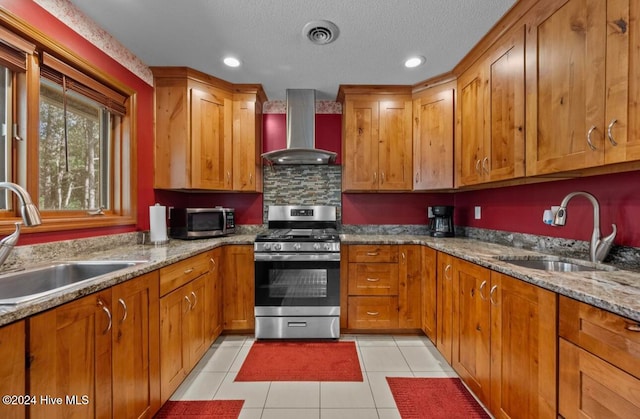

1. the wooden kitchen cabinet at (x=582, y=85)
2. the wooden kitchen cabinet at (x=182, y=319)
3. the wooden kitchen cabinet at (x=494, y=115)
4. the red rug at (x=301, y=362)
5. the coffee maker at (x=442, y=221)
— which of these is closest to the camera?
the wooden kitchen cabinet at (x=582, y=85)

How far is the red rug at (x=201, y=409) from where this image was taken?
1.53m

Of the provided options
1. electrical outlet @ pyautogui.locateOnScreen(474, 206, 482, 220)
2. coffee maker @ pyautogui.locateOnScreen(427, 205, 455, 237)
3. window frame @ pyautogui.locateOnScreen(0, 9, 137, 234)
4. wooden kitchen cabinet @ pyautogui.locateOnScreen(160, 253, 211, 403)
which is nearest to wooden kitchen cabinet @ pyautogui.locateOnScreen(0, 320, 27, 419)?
wooden kitchen cabinet @ pyautogui.locateOnScreen(160, 253, 211, 403)

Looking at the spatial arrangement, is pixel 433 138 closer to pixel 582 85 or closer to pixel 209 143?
pixel 582 85

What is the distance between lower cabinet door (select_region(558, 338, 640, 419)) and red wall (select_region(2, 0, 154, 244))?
8.04ft

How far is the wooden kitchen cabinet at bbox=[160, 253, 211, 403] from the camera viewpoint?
1521 mm

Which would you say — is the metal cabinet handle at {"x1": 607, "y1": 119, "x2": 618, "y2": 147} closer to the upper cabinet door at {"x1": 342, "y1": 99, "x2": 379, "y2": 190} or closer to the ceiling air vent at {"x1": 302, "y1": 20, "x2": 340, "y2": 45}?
the ceiling air vent at {"x1": 302, "y1": 20, "x2": 340, "y2": 45}

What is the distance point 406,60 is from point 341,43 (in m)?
0.61

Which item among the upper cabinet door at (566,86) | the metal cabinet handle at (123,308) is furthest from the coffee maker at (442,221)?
the metal cabinet handle at (123,308)

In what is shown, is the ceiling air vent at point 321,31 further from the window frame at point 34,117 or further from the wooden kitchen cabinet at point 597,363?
the wooden kitchen cabinet at point 597,363

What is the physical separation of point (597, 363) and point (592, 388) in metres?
0.09

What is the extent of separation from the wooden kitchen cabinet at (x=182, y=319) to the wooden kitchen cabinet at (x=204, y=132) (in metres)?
0.86

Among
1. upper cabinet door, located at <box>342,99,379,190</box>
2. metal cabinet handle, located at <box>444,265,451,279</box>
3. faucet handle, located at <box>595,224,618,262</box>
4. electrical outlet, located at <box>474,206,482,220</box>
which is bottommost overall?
metal cabinet handle, located at <box>444,265,451,279</box>

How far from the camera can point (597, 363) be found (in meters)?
0.86

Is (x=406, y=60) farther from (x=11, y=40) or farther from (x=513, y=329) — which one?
(x=11, y=40)
